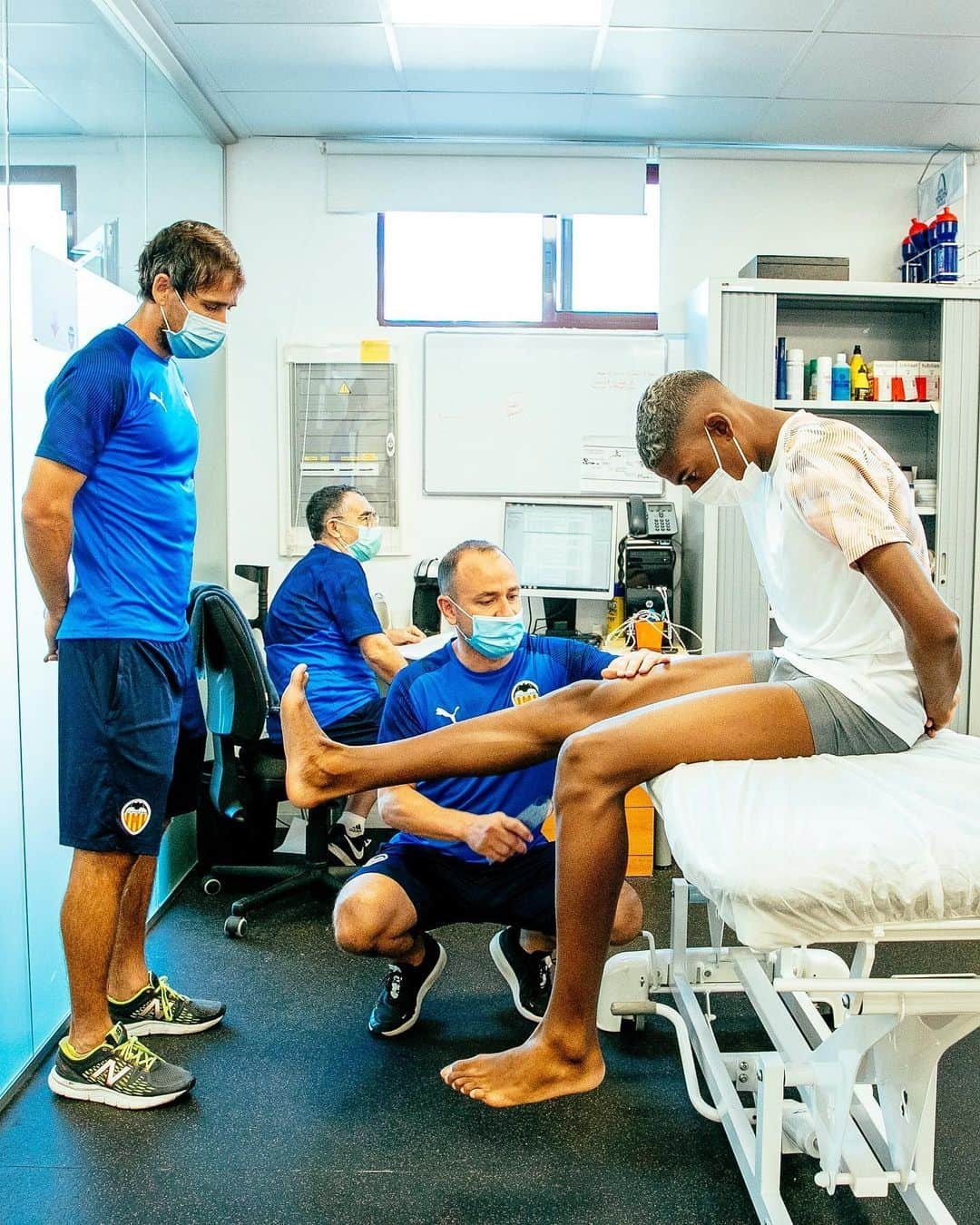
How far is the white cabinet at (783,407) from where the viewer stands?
11.2 ft

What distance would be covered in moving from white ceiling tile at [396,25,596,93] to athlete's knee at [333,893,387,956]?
91.0 inches

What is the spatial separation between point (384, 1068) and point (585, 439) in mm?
2373

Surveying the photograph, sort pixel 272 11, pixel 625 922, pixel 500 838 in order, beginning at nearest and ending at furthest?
pixel 500 838, pixel 625 922, pixel 272 11

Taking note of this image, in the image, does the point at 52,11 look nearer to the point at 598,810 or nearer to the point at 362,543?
the point at 362,543

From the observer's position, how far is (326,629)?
2746mm

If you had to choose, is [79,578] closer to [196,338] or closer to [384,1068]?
[196,338]

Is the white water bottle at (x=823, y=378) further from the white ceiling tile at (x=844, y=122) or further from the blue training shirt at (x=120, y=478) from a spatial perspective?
the blue training shirt at (x=120, y=478)

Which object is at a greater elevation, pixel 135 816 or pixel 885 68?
pixel 885 68

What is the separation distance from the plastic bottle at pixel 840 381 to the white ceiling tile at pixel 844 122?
778mm

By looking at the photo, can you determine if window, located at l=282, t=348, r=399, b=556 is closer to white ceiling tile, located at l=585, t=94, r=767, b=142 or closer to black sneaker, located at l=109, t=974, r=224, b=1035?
white ceiling tile, located at l=585, t=94, r=767, b=142

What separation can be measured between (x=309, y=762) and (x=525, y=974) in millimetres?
763

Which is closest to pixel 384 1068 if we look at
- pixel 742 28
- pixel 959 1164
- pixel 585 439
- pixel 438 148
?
pixel 959 1164

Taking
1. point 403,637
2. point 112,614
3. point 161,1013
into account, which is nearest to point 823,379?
point 403,637

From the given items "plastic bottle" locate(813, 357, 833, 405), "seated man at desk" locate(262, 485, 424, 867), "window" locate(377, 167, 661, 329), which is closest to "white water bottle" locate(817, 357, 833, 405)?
"plastic bottle" locate(813, 357, 833, 405)
